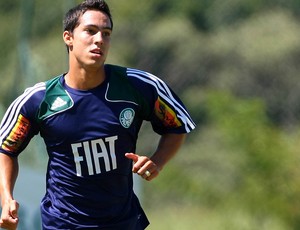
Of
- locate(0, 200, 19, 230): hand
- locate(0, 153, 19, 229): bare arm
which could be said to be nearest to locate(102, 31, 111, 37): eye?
locate(0, 153, 19, 229): bare arm

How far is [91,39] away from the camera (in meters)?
6.62

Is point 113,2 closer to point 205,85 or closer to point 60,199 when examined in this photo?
point 205,85

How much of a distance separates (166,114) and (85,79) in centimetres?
48

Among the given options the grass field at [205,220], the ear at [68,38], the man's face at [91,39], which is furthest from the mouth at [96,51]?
the grass field at [205,220]

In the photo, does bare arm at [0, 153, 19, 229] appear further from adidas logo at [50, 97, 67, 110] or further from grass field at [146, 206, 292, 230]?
grass field at [146, 206, 292, 230]

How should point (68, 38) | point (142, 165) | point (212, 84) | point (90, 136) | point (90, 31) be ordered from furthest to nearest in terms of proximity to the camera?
point (212, 84) → point (68, 38) → point (90, 31) → point (90, 136) → point (142, 165)

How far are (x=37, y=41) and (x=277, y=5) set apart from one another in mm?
4559

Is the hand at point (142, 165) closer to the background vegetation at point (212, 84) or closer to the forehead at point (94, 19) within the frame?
the forehead at point (94, 19)

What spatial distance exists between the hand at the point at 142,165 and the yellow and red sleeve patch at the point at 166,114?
410 mm

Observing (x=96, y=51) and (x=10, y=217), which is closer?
(x=10, y=217)

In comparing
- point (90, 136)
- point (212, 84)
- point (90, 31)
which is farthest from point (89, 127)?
point (212, 84)

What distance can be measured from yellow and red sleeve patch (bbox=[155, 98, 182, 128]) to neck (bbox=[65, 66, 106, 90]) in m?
0.33

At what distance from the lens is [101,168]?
257 inches

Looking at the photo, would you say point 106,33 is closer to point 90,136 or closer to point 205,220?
point 90,136
